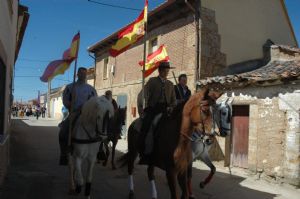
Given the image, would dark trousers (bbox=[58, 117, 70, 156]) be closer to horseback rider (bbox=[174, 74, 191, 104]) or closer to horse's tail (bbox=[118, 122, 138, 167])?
horse's tail (bbox=[118, 122, 138, 167])

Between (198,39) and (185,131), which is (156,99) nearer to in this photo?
(185,131)

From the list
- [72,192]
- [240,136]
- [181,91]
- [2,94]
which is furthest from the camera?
[240,136]

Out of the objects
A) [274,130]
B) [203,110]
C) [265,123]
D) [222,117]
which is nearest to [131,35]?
[265,123]

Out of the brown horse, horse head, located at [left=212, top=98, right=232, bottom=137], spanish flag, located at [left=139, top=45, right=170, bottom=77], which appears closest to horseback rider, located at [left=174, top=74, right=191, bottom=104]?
horse head, located at [left=212, top=98, right=232, bottom=137]

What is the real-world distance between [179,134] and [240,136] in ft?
22.2

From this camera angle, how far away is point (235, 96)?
1155 cm

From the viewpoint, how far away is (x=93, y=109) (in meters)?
5.93

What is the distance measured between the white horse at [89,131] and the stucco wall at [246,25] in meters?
8.57

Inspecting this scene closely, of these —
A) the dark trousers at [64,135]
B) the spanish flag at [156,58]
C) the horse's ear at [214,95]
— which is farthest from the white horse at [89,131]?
A: the spanish flag at [156,58]

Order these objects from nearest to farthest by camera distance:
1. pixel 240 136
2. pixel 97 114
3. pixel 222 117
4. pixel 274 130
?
pixel 222 117 → pixel 97 114 → pixel 274 130 → pixel 240 136

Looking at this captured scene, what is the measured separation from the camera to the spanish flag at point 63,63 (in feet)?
23.1

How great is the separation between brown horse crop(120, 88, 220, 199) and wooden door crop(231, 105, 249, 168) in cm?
624

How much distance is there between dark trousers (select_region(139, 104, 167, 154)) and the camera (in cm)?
585

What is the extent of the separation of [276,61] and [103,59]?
12111mm
